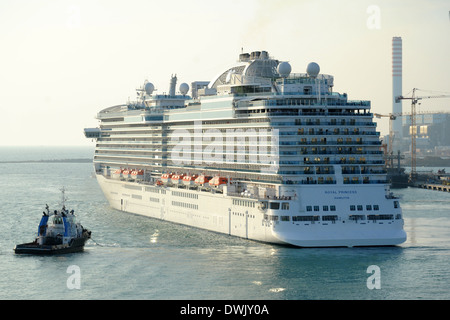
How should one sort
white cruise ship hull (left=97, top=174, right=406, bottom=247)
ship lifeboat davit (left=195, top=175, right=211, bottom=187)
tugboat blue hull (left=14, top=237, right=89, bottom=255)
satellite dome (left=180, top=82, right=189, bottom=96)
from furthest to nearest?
1. satellite dome (left=180, top=82, right=189, bottom=96)
2. ship lifeboat davit (left=195, top=175, right=211, bottom=187)
3. tugboat blue hull (left=14, top=237, right=89, bottom=255)
4. white cruise ship hull (left=97, top=174, right=406, bottom=247)

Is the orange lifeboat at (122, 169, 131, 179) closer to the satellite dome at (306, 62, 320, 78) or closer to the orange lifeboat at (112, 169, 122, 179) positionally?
the orange lifeboat at (112, 169, 122, 179)

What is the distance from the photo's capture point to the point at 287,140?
66.8 m

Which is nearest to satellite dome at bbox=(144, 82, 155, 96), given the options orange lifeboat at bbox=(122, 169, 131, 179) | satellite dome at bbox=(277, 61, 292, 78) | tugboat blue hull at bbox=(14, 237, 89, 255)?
orange lifeboat at bbox=(122, 169, 131, 179)

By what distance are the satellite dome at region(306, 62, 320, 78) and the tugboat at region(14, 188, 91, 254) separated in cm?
2506

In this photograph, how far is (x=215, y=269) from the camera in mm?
57312

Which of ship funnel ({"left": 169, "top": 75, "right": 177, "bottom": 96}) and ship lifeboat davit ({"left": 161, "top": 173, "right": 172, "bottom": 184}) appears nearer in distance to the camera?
ship lifeboat davit ({"left": 161, "top": 173, "right": 172, "bottom": 184})

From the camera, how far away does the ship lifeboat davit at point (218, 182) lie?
2965 inches

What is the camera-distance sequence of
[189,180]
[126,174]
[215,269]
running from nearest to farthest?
[215,269], [189,180], [126,174]

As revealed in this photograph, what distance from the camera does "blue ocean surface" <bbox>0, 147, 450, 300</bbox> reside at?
167 feet

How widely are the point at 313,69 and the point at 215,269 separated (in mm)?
23842

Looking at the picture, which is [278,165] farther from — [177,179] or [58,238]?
[177,179]
